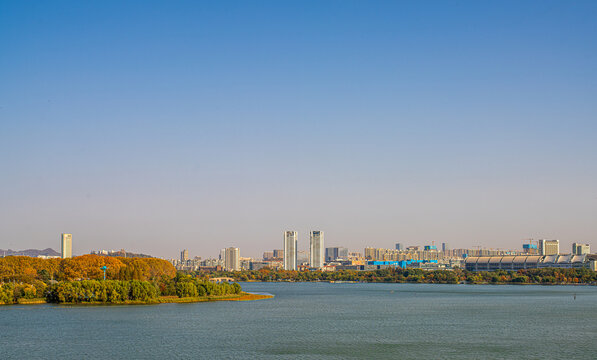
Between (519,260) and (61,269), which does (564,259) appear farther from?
(61,269)

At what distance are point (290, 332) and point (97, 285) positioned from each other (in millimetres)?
30887

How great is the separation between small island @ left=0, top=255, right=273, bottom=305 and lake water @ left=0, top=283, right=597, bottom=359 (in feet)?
13.9

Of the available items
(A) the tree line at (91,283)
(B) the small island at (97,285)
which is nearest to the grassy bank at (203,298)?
(B) the small island at (97,285)

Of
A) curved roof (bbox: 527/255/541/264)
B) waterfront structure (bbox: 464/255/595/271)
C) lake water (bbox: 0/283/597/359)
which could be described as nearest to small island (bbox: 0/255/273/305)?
lake water (bbox: 0/283/597/359)

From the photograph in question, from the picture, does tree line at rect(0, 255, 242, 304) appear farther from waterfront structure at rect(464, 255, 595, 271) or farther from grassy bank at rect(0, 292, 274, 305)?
waterfront structure at rect(464, 255, 595, 271)

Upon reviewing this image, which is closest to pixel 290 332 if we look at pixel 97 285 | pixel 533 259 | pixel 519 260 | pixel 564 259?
pixel 97 285

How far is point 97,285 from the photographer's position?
237 ft

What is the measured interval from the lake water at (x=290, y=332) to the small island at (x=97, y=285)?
4.25m

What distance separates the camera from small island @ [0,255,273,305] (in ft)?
236


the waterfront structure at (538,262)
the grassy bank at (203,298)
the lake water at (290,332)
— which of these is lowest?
the waterfront structure at (538,262)

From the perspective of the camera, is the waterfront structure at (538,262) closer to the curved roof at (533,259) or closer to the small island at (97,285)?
the curved roof at (533,259)

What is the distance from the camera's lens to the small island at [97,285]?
71938 millimetres

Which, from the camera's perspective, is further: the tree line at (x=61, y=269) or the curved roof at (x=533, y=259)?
the curved roof at (x=533, y=259)

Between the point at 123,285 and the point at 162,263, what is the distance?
3613cm
